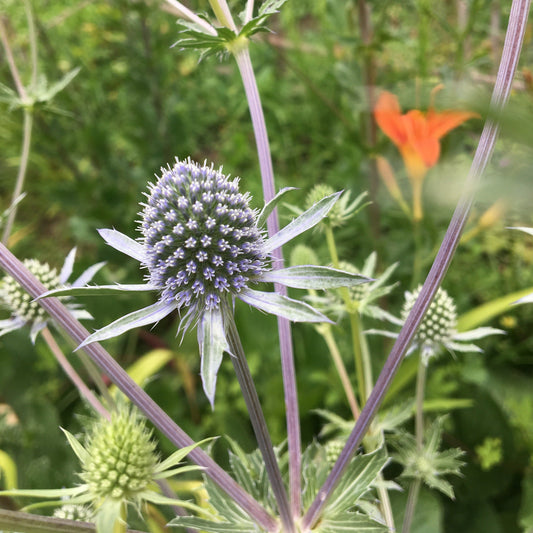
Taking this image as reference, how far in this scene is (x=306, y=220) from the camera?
2.48ft

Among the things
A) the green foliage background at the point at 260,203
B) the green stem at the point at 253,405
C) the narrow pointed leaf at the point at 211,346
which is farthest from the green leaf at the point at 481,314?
the narrow pointed leaf at the point at 211,346

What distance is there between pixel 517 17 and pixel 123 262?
76.4 inches

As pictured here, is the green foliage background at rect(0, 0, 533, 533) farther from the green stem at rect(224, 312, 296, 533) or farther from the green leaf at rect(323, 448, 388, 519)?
the green stem at rect(224, 312, 296, 533)

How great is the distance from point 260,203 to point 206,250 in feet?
4.24

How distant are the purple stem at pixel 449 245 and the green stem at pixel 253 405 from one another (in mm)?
80

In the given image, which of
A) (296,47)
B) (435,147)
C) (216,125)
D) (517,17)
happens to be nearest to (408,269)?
(435,147)

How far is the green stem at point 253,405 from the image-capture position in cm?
74

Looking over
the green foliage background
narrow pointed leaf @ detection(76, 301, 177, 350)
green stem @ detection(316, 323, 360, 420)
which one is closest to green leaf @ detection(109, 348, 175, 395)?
the green foliage background

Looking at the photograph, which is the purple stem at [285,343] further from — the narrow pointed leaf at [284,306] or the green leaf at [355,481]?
the narrow pointed leaf at [284,306]

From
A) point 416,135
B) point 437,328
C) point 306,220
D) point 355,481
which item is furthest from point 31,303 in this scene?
point 416,135

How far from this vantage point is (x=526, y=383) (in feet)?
6.04

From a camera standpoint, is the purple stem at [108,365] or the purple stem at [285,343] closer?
the purple stem at [108,365]

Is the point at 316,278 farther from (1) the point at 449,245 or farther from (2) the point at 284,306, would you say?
(1) the point at 449,245

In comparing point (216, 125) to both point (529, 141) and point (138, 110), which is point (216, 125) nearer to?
point (138, 110)
